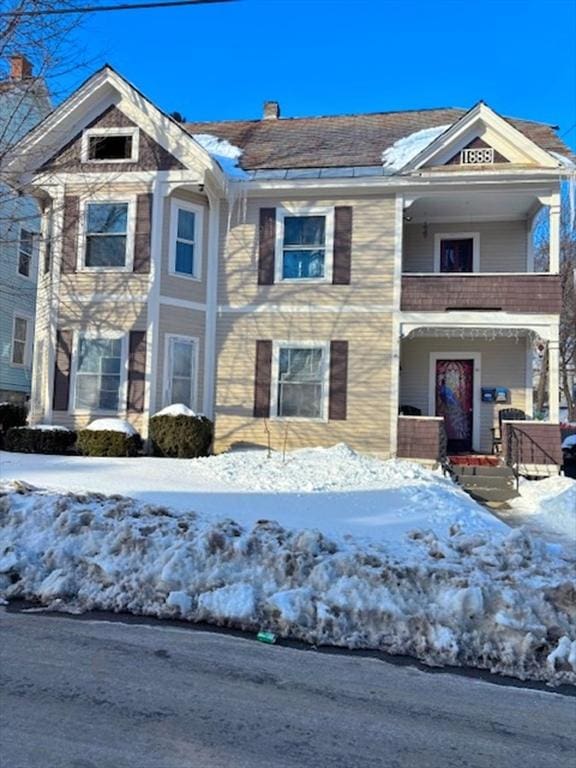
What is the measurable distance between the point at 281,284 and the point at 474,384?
5357 millimetres

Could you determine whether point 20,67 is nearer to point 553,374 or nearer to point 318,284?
point 318,284

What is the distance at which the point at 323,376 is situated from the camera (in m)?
14.6

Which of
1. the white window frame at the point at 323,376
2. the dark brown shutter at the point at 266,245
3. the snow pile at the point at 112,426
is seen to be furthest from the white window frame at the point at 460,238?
the snow pile at the point at 112,426

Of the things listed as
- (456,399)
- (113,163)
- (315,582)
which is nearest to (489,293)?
(456,399)

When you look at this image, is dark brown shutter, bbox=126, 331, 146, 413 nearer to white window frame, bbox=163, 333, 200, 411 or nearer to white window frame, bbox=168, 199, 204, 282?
white window frame, bbox=163, 333, 200, 411

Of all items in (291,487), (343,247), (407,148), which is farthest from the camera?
(407,148)

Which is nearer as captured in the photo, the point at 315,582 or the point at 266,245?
the point at 315,582

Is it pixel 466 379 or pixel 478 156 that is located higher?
pixel 478 156

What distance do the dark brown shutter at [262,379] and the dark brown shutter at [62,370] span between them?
172 inches

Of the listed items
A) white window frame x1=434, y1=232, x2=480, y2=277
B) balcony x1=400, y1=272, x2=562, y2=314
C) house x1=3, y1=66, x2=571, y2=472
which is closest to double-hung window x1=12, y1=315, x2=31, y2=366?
house x1=3, y1=66, x2=571, y2=472

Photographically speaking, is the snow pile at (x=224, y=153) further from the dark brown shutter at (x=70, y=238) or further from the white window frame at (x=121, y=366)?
the white window frame at (x=121, y=366)

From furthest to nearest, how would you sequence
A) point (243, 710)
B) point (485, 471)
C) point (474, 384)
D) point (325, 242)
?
point (474, 384) < point (325, 242) < point (485, 471) < point (243, 710)

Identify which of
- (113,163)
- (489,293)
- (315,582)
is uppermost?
(113,163)

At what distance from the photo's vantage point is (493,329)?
13.9 m
